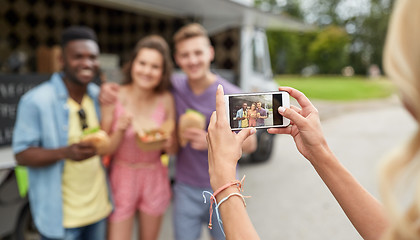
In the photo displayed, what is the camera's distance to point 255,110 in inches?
43.0

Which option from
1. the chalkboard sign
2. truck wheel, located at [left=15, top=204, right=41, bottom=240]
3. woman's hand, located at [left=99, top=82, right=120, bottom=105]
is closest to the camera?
woman's hand, located at [left=99, top=82, right=120, bottom=105]

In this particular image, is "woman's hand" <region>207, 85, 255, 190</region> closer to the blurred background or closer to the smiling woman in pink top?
the blurred background

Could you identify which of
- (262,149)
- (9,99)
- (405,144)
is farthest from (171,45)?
(405,144)

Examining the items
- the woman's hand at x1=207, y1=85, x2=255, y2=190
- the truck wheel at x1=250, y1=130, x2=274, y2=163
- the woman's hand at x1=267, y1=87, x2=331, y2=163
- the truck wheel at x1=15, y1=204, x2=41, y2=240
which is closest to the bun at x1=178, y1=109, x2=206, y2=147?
the woman's hand at x1=267, y1=87, x2=331, y2=163

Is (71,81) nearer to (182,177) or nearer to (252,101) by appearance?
(182,177)

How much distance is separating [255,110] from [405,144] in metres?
0.47

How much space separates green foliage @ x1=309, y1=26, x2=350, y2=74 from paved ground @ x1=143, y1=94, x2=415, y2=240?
2585 cm

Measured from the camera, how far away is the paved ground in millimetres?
2958

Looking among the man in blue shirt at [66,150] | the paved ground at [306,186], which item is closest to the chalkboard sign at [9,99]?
the man in blue shirt at [66,150]

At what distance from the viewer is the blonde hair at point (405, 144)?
25.8 inches

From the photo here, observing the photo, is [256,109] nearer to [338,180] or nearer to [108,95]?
[338,180]

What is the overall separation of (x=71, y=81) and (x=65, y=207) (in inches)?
29.0

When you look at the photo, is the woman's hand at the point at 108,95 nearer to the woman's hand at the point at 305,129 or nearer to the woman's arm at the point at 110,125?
the woman's arm at the point at 110,125

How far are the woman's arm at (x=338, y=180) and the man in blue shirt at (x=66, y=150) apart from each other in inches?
51.3
